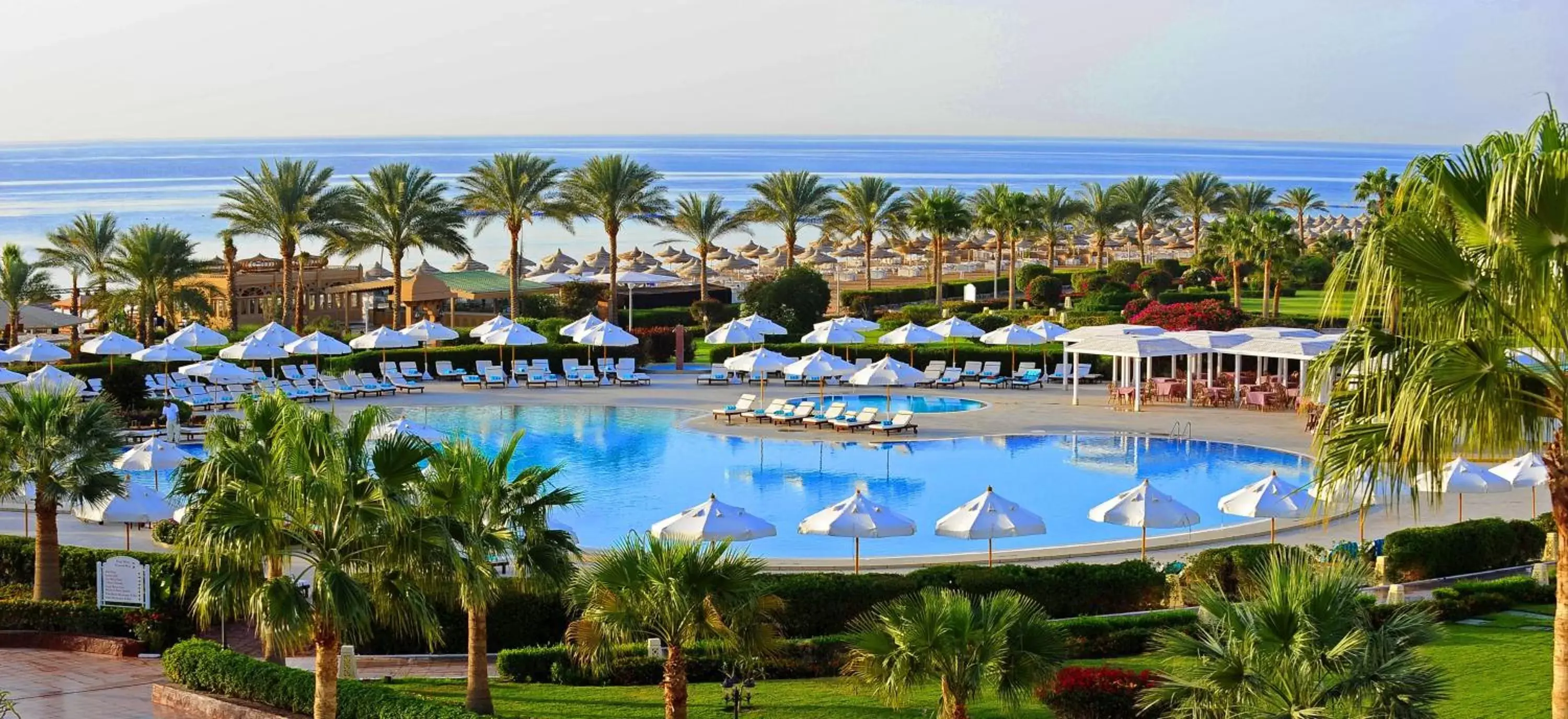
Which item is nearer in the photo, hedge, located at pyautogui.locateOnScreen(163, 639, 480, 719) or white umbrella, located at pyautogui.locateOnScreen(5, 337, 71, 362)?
hedge, located at pyautogui.locateOnScreen(163, 639, 480, 719)

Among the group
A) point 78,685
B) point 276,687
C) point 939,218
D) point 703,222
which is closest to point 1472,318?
point 276,687

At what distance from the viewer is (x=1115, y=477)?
27.0 metres

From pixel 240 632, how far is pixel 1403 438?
41.0ft

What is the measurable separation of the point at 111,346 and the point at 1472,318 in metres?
31.7

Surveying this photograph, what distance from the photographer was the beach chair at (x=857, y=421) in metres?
31.6

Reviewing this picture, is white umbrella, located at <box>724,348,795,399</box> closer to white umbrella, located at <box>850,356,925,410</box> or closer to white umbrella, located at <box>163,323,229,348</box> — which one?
white umbrella, located at <box>850,356,925,410</box>

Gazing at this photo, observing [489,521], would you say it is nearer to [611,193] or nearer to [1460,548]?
[1460,548]

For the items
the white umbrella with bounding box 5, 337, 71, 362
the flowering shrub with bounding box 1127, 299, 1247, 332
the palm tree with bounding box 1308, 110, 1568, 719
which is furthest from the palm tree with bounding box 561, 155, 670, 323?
the palm tree with bounding box 1308, 110, 1568, 719

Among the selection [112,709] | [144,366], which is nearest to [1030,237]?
[144,366]

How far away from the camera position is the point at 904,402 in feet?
121

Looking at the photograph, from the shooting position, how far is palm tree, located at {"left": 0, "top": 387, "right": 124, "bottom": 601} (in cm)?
1783

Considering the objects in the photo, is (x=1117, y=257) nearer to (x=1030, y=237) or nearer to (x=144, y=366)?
(x=1030, y=237)

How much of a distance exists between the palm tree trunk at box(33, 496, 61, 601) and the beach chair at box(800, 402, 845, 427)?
16348 mm

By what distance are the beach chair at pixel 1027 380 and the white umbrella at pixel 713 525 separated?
20.3 meters
